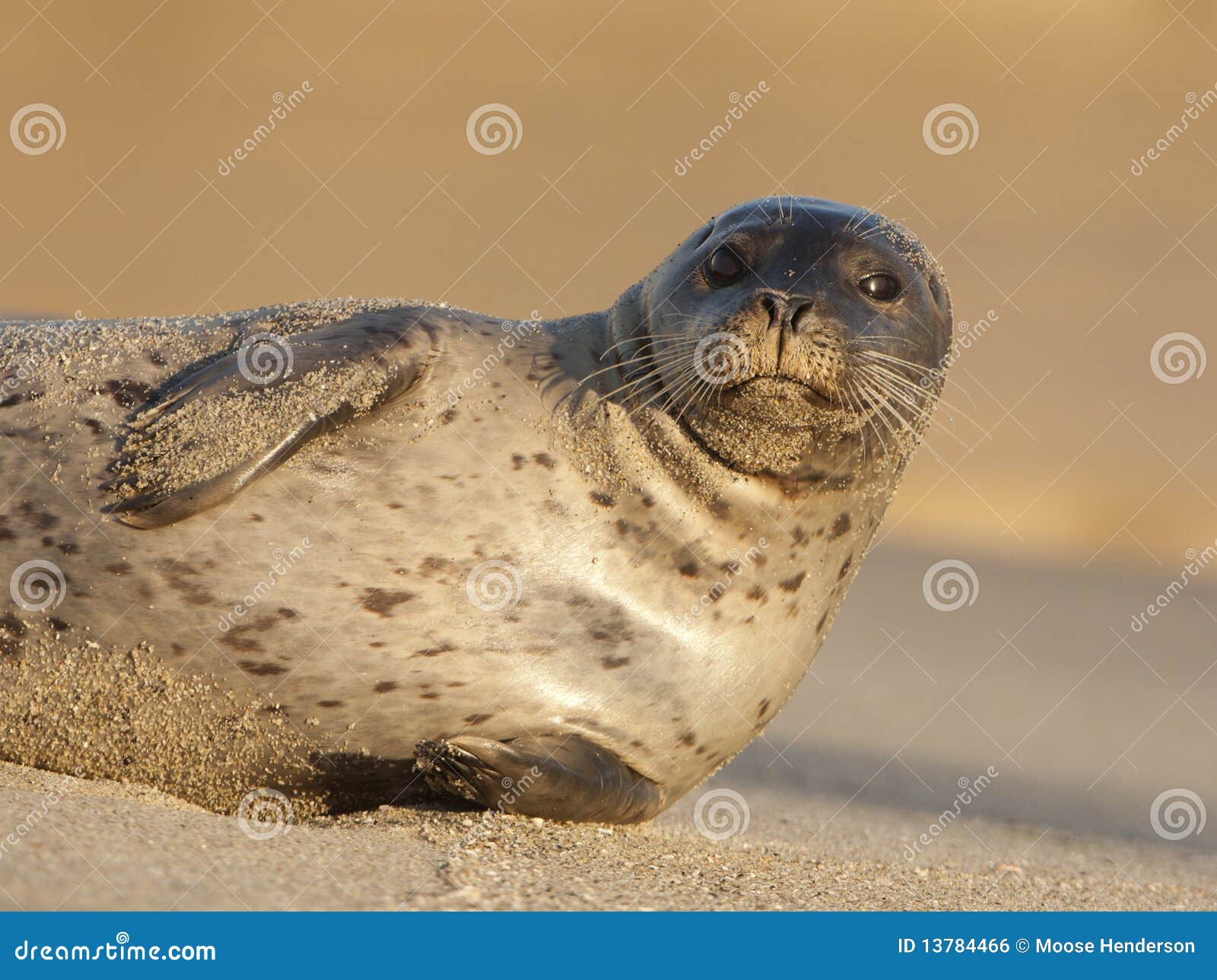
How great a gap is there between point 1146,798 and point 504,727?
4153mm

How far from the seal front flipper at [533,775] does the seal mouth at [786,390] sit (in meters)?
1.05

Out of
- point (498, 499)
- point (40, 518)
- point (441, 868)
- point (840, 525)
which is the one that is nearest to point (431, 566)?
point (498, 499)

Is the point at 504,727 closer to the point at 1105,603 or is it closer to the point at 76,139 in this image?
the point at 1105,603

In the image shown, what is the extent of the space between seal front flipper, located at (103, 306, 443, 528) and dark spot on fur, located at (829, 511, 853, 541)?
1298mm

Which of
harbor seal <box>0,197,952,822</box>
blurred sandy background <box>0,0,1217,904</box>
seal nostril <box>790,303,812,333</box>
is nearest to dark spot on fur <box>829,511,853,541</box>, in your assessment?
harbor seal <box>0,197,952,822</box>

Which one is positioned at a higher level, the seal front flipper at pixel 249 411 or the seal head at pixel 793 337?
the seal head at pixel 793 337

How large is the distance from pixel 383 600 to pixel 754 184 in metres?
24.3

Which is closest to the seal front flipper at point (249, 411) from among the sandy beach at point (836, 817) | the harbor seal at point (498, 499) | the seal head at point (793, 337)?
the harbor seal at point (498, 499)

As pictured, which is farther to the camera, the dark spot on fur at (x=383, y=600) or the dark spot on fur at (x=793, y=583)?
the dark spot on fur at (x=793, y=583)

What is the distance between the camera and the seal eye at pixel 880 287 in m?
3.61

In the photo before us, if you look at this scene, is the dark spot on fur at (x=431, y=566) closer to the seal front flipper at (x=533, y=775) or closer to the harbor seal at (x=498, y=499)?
the harbor seal at (x=498, y=499)

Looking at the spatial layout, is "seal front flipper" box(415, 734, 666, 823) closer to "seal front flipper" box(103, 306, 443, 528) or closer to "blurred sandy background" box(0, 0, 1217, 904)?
"seal front flipper" box(103, 306, 443, 528)

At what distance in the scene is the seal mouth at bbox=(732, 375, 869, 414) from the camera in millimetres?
3324

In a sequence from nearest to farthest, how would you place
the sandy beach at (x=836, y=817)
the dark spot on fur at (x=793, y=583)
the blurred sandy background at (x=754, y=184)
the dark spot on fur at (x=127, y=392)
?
the sandy beach at (x=836, y=817), the dark spot on fur at (x=127, y=392), the dark spot on fur at (x=793, y=583), the blurred sandy background at (x=754, y=184)
